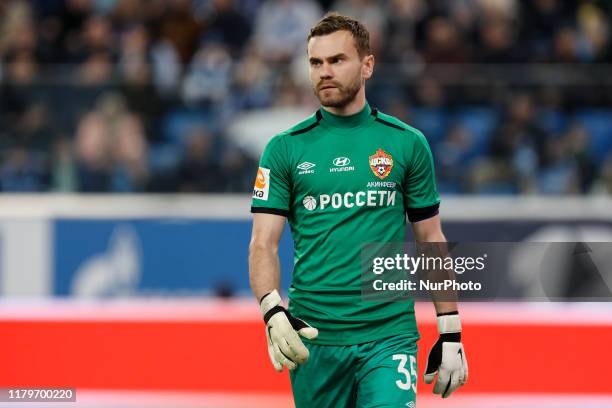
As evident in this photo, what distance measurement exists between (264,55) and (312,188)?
858 centimetres

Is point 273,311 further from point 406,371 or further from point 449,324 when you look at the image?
point 449,324

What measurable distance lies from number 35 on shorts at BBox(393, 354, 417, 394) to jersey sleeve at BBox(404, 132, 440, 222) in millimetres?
589

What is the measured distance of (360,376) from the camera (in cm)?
485

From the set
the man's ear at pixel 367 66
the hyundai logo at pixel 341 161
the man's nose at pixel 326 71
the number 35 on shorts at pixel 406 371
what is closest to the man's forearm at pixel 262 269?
the hyundai logo at pixel 341 161

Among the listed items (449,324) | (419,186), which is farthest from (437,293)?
(419,186)

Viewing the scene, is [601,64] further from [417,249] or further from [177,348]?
[417,249]

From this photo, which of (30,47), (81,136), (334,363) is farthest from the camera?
(30,47)

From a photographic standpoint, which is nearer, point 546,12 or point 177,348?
point 177,348

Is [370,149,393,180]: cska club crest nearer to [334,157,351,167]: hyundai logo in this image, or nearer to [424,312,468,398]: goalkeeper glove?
[334,157,351,167]: hyundai logo

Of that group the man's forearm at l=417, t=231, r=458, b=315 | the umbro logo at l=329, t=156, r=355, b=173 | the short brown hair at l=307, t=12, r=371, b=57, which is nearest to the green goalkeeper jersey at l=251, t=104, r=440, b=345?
the umbro logo at l=329, t=156, r=355, b=173

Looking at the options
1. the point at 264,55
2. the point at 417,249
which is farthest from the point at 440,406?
the point at 264,55

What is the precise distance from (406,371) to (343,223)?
0.65 metres

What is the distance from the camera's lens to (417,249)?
4977mm

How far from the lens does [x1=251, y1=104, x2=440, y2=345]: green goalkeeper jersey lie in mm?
4867
